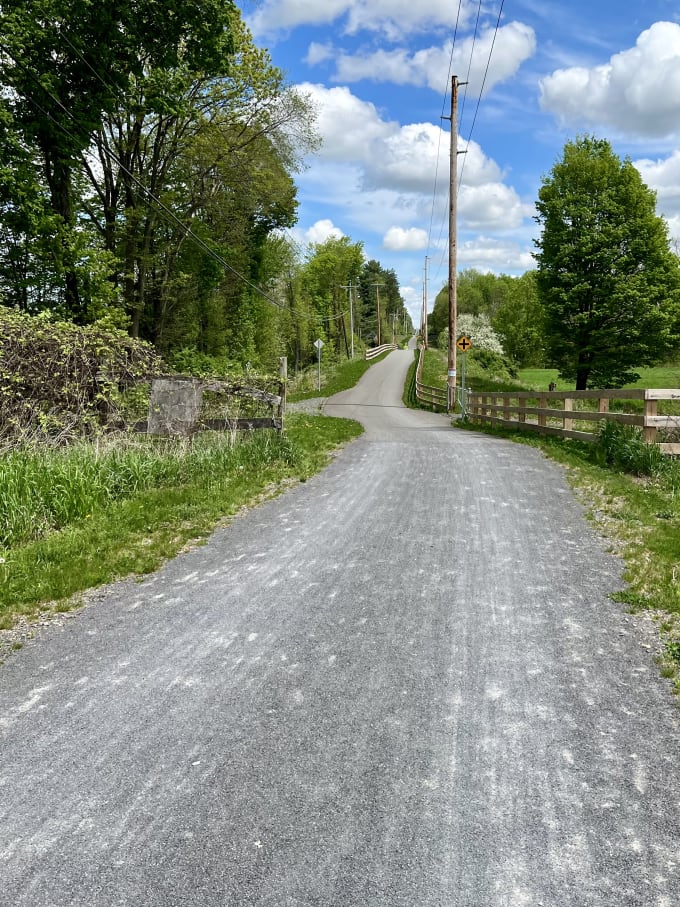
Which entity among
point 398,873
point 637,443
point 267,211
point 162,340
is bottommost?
point 398,873

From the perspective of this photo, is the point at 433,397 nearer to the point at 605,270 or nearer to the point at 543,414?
the point at 605,270

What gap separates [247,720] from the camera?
2928 millimetres

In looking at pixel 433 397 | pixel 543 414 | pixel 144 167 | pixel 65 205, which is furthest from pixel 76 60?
pixel 433 397

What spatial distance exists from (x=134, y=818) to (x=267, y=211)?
30.7 m

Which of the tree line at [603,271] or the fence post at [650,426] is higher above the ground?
the tree line at [603,271]

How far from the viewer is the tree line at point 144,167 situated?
48.1 feet

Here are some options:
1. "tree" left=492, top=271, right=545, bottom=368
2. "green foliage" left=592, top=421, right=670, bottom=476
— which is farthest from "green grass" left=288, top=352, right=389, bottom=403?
"tree" left=492, top=271, right=545, bottom=368

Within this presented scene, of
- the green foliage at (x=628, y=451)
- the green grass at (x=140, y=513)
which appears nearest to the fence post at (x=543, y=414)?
the green foliage at (x=628, y=451)

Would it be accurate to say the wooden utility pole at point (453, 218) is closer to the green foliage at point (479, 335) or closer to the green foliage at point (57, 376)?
the green foliage at point (57, 376)

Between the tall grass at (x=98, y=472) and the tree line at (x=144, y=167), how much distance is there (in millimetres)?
2775

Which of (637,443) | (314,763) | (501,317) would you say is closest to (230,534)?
(314,763)

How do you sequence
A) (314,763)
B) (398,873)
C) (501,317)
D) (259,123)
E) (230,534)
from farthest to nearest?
(501,317) < (259,123) < (230,534) < (314,763) < (398,873)

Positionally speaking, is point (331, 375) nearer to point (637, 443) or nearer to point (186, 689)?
point (637, 443)

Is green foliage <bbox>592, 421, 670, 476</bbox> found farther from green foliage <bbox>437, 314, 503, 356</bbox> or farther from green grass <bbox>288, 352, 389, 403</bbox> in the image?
green foliage <bbox>437, 314, 503, 356</bbox>
